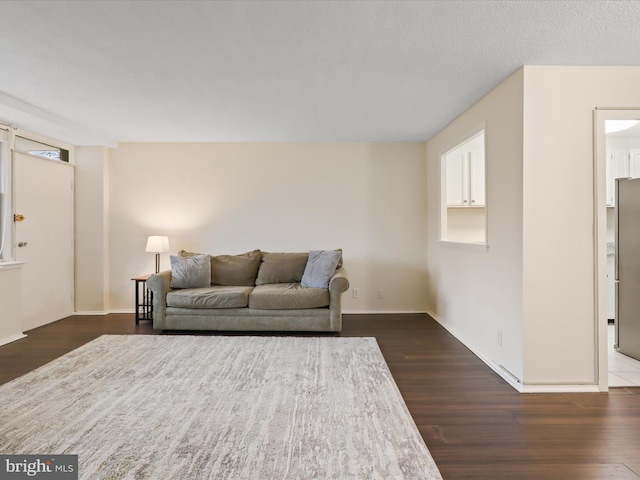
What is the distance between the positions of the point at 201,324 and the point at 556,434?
11.4 ft

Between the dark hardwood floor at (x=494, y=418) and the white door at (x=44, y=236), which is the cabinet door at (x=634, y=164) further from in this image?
the white door at (x=44, y=236)

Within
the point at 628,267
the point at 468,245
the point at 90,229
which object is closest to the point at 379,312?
the point at 468,245

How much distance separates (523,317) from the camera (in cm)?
273

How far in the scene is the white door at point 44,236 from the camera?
4.25 meters

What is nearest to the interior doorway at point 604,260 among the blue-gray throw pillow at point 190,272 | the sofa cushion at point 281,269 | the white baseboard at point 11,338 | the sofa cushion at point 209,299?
the sofa cushion at point 281,269

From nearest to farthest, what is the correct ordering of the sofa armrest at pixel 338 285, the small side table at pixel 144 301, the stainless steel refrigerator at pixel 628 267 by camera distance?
the stainless steel refrigerator at pixel 628 267, the sofa armrest at pixel 338 285, the small side table at pixel 144 301

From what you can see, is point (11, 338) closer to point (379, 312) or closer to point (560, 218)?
point (379, 312)

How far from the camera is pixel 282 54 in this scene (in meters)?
2.53

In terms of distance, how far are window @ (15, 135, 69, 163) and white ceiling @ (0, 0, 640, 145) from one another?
486mm

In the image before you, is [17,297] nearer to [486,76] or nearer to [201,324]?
[201,324]

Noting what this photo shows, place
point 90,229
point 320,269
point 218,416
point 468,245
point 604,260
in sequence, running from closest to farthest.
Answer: point 218,416
point 604,260
point 468,245
point 320,269
point 90,229

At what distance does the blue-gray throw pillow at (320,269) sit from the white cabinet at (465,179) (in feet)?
5.84

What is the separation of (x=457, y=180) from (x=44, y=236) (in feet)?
18.0

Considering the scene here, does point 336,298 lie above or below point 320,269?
below
